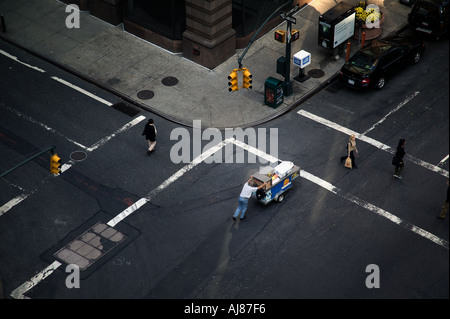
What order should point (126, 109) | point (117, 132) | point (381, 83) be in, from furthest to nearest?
point (381, 83)
point (126, 109)
point (117, 132)

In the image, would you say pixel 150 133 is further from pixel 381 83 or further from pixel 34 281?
pixel 381 83

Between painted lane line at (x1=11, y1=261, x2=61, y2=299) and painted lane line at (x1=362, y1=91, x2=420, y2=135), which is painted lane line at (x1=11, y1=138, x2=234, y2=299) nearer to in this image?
painted lane line at (x1=11, y1=261, x2=61, y2=299)

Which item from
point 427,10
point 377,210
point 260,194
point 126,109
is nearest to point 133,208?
point 260,194

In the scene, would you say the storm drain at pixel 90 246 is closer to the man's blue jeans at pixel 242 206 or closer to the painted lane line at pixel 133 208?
the painted lane line at pixel 133 208

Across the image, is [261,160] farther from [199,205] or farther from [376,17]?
[376,17]

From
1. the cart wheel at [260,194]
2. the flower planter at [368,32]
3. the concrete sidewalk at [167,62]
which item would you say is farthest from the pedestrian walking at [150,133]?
the flower planter at [368,32]
